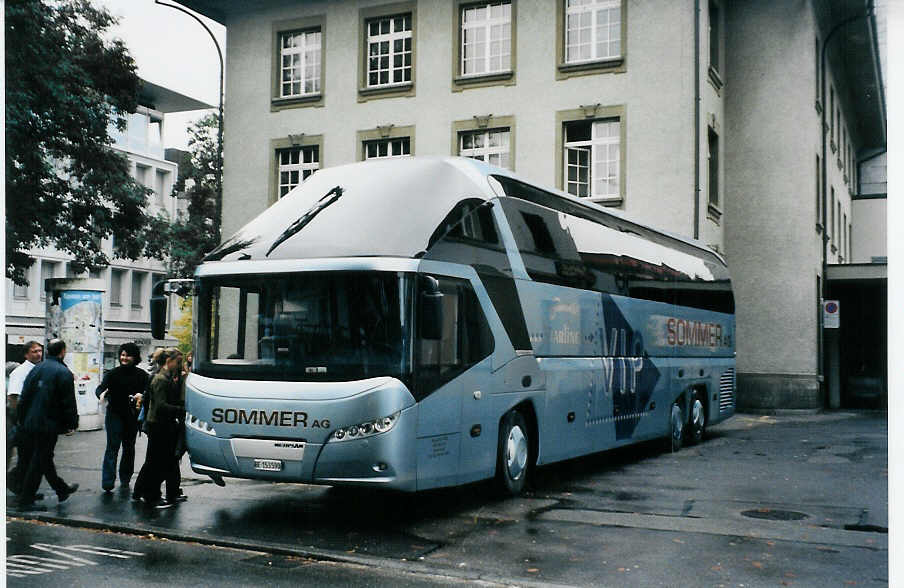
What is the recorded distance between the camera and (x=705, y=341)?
1944cm

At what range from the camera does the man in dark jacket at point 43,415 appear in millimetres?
11273

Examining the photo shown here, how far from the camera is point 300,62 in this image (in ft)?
96.7

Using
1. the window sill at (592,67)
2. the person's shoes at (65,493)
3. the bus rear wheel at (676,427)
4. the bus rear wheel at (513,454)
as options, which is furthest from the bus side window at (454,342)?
the window sill at (592,67)

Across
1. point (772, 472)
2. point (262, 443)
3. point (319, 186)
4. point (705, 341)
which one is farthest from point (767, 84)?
point (262, 443)

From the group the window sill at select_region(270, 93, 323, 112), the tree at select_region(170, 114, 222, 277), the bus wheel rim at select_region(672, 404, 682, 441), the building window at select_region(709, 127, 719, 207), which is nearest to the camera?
the bus wheel rim at select_region(672, 404, 682, 441)

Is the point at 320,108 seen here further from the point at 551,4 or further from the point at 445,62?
the point at 551,4

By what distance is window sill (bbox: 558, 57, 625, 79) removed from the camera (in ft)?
82.6

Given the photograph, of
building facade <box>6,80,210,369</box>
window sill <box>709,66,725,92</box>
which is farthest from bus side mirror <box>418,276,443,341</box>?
building facade <box>6,80,210,369</box>

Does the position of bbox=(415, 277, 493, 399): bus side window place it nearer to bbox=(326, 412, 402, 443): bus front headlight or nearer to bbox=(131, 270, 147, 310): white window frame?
bbox=(326, 412, 402, 443): bus front headlight

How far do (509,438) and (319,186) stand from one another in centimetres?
350

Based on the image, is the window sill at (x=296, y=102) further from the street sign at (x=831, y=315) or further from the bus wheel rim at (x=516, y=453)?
the bus wheel rim at (x=516, y=453)

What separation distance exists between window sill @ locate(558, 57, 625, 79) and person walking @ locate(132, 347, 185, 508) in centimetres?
1637

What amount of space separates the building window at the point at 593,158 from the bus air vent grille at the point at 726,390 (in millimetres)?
5638

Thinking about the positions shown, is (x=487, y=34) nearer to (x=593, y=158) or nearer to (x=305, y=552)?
(x=593, y=158)
